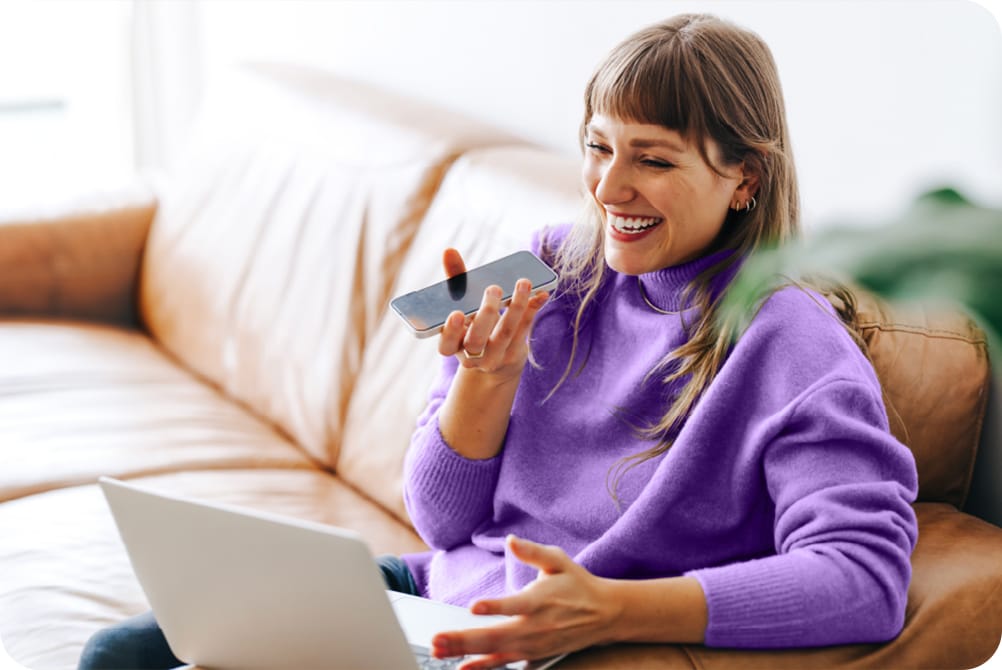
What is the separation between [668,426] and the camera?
116 centimetres

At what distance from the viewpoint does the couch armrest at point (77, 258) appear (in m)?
2.31

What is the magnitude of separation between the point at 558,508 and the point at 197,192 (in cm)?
140

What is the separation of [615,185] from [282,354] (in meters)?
0.99

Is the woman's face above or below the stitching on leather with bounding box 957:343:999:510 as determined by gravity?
above

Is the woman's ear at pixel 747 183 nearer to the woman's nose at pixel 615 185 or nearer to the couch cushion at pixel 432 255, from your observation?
the woman's nose at pixel 615 185

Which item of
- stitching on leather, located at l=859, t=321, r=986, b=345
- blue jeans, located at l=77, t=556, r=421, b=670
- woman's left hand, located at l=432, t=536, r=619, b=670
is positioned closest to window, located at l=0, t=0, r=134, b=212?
blue jeans, located at l=77, t=556, r=421, b=670

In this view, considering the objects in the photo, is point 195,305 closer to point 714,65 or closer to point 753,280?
point 714,65

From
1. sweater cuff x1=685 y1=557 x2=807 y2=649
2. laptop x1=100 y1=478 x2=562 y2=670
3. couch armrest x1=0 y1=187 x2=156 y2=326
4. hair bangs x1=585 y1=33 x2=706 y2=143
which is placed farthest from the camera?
couch armrest x1=0 y1=187 x2=156 y2=326

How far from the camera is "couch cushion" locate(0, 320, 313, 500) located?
1763mm

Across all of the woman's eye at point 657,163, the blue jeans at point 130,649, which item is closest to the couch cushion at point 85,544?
the blue jeans at point 130,649

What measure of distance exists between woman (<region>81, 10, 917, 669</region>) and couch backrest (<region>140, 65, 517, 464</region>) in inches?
22.4

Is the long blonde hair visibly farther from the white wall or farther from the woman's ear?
the white wall

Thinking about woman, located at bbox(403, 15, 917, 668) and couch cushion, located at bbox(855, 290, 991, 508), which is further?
couch cushion, located at bbox(855, 290, 991, 508)

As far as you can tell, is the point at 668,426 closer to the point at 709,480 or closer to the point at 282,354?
the point at 709,480
